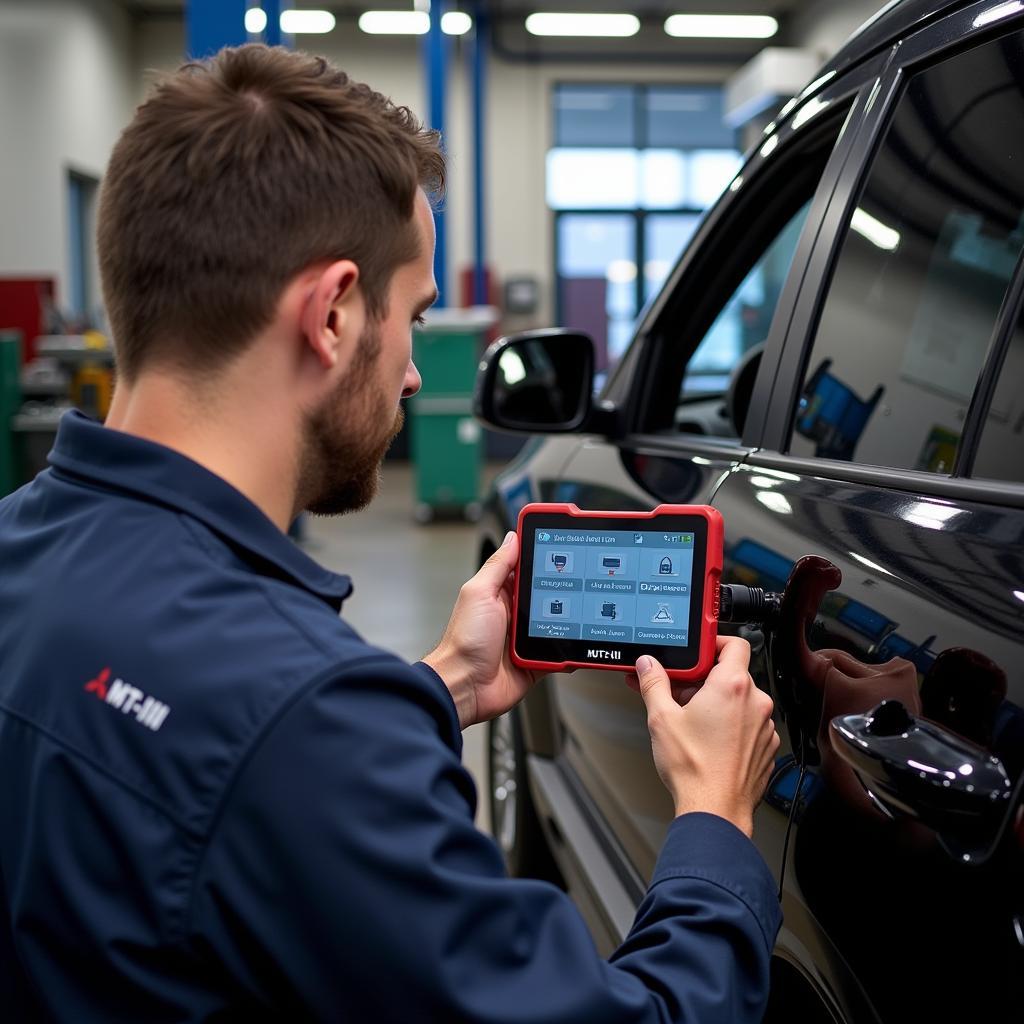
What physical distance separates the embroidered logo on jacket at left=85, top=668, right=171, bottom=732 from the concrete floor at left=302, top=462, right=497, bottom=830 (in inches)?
114

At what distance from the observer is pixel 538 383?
8.07 ft

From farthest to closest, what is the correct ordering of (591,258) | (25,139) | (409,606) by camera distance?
1. (591,258)
2. (25,139)
3. (409,606)

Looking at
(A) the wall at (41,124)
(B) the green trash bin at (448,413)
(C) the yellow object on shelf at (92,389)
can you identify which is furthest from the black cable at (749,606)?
(A) the wall at (41,124)

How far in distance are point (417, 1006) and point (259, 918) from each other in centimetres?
12

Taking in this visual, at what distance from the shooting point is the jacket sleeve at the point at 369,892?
2.66 feet

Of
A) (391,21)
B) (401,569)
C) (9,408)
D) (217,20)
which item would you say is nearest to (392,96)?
(391,21)

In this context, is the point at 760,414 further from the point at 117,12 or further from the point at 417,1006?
the point at 117,12

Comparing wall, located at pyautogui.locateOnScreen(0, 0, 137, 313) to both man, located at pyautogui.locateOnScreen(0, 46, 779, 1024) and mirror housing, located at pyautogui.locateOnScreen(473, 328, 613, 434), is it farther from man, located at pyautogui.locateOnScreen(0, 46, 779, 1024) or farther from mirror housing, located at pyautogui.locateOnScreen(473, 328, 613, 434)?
man, located at pyautogui.locateOnScreen(0, 46, 779, 1024)

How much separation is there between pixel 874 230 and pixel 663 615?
1.88ft

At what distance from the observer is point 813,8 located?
1495 cm

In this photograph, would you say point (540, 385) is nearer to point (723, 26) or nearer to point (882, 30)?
point (882, 30)

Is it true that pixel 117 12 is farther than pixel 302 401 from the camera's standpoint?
Yes

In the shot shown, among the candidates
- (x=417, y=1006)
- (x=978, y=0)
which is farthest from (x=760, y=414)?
(x=417, y=1006)

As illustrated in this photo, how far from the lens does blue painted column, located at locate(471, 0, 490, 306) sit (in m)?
14.2
